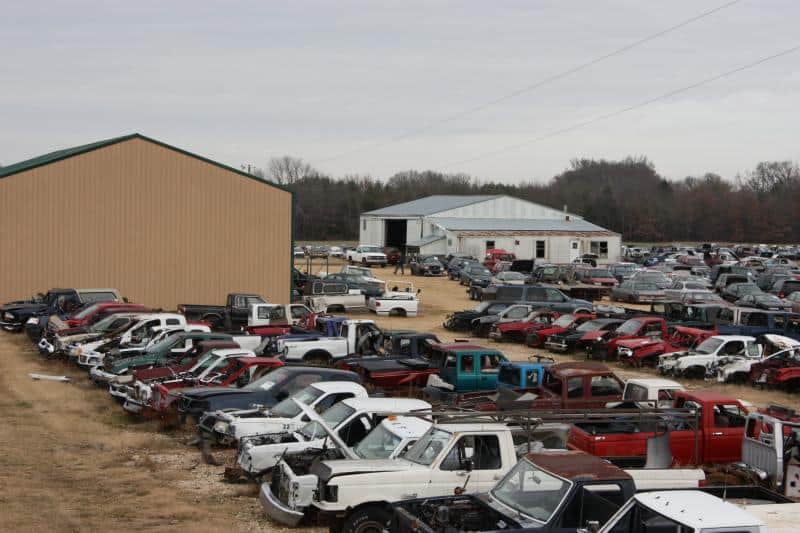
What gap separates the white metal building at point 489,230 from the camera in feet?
262

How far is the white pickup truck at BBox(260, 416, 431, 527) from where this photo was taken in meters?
11.2

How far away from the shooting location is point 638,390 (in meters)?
17.5

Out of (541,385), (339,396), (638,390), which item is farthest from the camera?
(541,385)

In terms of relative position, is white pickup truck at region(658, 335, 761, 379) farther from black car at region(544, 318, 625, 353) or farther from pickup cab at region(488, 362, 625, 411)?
pickup cab at region(488, 362, 625, 411)

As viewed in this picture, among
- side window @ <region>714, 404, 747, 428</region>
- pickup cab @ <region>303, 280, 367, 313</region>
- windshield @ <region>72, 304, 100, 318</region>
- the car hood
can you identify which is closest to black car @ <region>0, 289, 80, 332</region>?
windshield @ <region>72, 304, 100, 318</region>

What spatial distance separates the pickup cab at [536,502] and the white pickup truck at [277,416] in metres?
5.22

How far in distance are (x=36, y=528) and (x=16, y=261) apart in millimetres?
29429

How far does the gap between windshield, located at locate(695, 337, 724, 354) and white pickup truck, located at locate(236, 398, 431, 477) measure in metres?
13.9

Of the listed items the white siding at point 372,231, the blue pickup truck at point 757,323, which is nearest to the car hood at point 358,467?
the blue pickup truck at point 757,323

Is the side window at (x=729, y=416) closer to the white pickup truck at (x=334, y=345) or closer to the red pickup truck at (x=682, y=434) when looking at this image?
the red pickup truck at (x=682, y=434)

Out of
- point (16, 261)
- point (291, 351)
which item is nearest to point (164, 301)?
point (16, 261)

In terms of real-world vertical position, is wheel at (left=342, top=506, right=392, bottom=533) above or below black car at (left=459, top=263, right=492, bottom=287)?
below

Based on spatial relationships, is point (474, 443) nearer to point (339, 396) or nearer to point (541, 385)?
point (339, 396)

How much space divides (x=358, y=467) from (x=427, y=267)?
57.8m
